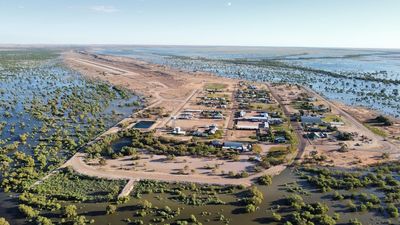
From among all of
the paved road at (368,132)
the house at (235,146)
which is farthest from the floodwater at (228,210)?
the paved road at (368,132)

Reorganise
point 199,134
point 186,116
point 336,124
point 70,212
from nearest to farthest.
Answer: point 70,212
point 199,134
point 336,124
point 186,116

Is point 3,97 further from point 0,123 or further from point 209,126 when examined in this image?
point 209,126

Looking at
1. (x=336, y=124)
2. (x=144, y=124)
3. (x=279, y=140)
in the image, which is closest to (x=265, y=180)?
(x=279, y=140)

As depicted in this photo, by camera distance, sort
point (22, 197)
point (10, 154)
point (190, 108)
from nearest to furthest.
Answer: point (22, 197) → point (10, 154) → point (190, 108)

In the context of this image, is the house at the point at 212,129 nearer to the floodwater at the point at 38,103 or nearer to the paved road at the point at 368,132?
the floodwater at the point at 38,103

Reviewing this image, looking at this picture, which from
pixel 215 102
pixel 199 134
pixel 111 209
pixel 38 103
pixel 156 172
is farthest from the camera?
pixel 215 102

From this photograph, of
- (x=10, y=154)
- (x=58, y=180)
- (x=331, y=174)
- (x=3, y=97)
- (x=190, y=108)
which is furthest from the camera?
(x=3, y=97)

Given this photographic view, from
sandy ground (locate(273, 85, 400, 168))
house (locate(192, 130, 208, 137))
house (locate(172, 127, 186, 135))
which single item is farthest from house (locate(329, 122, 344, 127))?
house (locate(172, 127, 186, 135))

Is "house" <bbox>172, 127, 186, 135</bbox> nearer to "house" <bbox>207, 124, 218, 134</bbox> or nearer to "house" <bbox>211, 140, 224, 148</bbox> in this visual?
"house" <bbox>207, 124, 218, 134</bbox>

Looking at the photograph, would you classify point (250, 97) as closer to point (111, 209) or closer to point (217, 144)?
point (217, 144)

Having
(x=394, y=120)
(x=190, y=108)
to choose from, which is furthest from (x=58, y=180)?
(x=394, y=120)
